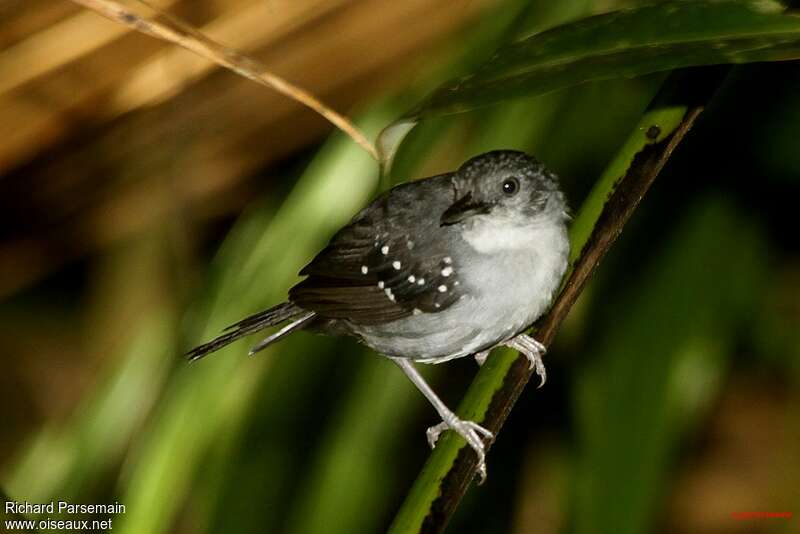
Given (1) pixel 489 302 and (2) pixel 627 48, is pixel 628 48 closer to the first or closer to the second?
(2) pixel 627 48

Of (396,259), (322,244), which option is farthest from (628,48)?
(396,259)

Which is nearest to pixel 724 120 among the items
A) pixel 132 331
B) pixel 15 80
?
pixel 15 80

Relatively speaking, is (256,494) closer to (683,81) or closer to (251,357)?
(251,357)

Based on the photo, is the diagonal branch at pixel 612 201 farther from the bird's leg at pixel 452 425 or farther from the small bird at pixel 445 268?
the small bird at pixel 445 268

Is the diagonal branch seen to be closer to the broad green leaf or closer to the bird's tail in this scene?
the broad green leaf

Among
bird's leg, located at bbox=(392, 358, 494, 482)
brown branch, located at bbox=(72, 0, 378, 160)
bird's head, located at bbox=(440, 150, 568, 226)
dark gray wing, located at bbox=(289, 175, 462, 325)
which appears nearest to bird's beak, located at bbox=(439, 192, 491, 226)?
bird's head, located at bbox=(440, 150, 568, 226)
